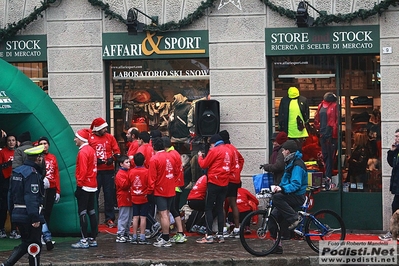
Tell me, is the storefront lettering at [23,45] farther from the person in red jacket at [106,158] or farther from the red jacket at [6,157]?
the red jacket at [6,157]

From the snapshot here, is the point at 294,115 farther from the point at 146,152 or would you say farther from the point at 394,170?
the point at 146,152

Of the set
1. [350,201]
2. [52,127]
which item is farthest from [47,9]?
[350,201]

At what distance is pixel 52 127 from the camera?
49.3ft

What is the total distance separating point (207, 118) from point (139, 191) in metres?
2.32

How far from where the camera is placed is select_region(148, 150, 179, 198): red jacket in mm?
14117

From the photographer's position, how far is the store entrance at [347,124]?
16.2 m

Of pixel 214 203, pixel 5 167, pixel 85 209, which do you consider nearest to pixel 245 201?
pixel 214 203

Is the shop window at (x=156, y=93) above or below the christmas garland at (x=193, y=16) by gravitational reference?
below

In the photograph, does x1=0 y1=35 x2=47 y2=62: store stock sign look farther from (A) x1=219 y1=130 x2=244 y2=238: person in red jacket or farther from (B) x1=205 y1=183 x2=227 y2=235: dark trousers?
(B) x1=205 y1=183 x2=227 y2=235: dark trousers

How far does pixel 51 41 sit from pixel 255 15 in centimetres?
409

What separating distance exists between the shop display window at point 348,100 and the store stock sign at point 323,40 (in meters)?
0.27

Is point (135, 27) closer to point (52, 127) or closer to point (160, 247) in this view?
point (52, 127)

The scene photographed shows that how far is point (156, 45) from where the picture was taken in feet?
55.4

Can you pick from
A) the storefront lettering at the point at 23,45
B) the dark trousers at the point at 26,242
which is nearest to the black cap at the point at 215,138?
the dark trousers at the point at 26,242
